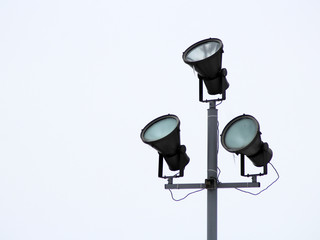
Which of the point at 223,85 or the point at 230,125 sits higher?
the point at 223,85

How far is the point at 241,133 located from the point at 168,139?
703 mm

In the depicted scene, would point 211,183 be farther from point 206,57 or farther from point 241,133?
point 206,57

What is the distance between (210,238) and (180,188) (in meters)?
0.57

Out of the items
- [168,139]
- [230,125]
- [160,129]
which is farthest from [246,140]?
[160,129]

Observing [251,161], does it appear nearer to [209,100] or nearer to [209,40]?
[209,100]

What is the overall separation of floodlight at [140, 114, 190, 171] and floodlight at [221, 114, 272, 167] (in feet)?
1.56

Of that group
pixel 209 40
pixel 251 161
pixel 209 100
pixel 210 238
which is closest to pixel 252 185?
pixel 251 161

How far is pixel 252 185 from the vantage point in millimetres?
5574

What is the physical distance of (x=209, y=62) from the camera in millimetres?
5848

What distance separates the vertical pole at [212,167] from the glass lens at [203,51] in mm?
496

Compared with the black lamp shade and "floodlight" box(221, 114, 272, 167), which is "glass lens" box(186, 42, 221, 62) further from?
"floodlight" box(221, 114, 272, 167)

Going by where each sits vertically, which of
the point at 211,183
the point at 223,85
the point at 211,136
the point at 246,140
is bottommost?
the point at 211,183

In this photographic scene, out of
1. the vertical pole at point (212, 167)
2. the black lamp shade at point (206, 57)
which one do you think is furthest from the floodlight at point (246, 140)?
the black lamp shade at point (206, 57)

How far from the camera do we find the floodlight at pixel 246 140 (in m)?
5.34
